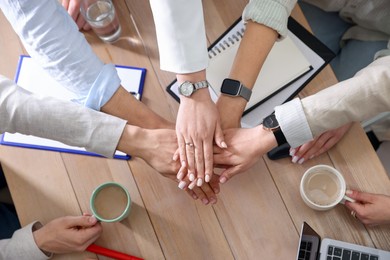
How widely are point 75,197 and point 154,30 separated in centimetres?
51

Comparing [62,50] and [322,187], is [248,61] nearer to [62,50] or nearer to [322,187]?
[322,187]

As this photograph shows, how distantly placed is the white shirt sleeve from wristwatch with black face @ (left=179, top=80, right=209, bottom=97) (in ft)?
0.11

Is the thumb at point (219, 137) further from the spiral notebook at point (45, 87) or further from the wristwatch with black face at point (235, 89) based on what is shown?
the spiral notebook at point (45, 87)

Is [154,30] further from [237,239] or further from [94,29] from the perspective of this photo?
[237,239]

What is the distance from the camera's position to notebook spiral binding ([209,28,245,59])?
1.07 meters

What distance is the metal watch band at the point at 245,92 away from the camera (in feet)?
3.23

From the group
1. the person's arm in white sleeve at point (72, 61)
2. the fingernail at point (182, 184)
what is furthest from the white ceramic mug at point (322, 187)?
the person's arm in white sleeve at point (72, 61)

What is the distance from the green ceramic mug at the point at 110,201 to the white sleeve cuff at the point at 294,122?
41 cm

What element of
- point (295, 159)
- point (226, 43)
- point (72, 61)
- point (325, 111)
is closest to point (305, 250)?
point (295, 159)

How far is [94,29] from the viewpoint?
1.09 meters

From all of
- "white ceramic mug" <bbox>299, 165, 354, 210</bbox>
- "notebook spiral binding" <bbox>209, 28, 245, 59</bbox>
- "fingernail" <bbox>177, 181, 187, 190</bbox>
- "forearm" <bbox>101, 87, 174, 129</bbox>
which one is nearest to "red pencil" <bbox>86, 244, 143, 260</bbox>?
"fingernail" <bbox>177, 181, 187, 190</bbox>

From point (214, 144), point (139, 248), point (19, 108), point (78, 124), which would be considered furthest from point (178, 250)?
point (19, 108)

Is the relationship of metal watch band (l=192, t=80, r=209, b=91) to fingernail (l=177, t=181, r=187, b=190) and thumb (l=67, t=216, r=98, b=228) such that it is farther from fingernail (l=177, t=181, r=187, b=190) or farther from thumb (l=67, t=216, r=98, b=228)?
thumb (l=67, t=216, r=98, b=228)

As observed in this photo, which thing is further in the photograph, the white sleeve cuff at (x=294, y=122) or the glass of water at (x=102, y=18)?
the glass of water at (x=102, y=18)
